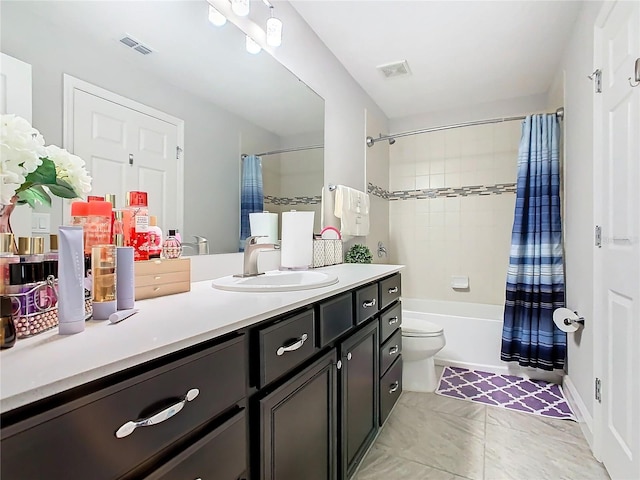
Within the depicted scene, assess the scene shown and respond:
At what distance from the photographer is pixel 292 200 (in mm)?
1994

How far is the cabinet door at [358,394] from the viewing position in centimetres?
131

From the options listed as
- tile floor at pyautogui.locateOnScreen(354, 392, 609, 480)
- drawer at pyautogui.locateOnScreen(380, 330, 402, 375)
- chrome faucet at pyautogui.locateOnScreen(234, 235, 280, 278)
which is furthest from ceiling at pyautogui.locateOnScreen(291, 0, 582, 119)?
tile floor at pyautogui.locateOnScreen(354, 392, 609, 480)

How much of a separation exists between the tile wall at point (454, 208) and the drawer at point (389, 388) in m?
1.66

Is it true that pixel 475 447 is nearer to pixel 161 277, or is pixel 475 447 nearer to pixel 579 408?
pixel 579 408

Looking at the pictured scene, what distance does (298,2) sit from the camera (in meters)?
1.92

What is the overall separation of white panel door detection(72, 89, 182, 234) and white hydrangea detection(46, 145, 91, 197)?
257mm

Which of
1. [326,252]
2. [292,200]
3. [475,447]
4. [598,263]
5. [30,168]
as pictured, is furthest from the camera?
[326,252]

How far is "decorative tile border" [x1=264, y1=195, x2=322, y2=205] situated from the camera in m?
1.82

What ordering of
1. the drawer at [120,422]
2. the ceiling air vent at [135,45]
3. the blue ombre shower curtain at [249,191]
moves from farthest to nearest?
the blue ombre shower curtain at [249,191]
the ceiling air vent at [135,45]
the drawer at [120,422]

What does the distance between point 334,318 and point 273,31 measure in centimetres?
142

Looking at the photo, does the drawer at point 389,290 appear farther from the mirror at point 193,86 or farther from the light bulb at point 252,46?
the light bulb at point 252,46

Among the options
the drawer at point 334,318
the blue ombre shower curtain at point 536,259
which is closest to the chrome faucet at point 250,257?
the drawer at point 334,318

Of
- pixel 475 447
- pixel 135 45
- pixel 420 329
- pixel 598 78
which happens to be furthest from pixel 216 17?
pixel 475 447

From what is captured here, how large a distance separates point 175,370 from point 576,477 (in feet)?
5.97
